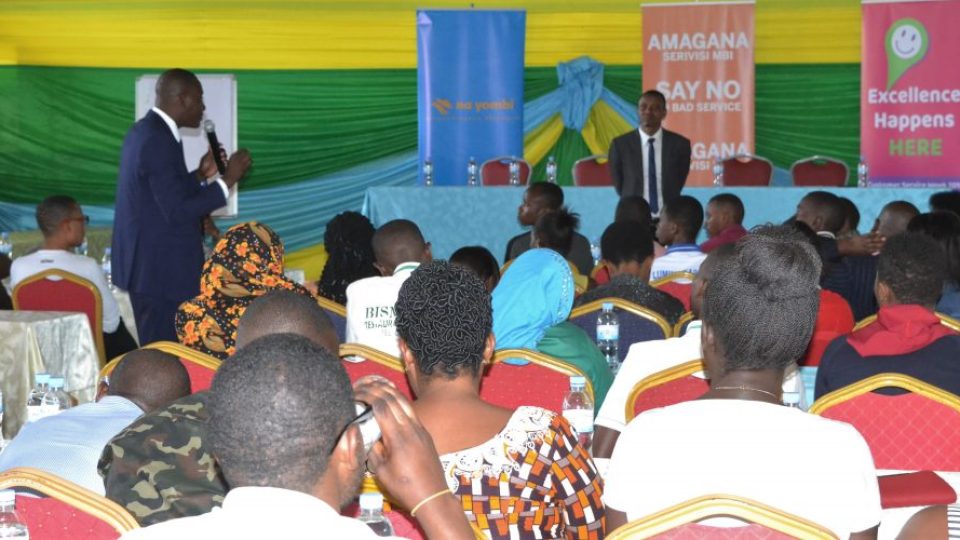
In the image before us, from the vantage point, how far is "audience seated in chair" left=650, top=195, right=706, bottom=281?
6109 mm

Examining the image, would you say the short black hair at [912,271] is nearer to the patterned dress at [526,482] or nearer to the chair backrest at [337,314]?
the patterned dress at [526,482]

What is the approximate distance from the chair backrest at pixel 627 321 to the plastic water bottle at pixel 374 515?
7.59ft

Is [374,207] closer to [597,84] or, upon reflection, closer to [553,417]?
[597,84]

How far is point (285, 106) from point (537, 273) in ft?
25.2

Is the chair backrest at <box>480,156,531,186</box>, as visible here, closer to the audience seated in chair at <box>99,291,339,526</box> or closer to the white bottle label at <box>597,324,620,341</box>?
the white bottle label at <box>597,324,620,341</box>

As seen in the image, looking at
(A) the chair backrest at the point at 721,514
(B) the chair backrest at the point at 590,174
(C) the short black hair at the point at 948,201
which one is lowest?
(A) the chair backrest at the point at 721,514

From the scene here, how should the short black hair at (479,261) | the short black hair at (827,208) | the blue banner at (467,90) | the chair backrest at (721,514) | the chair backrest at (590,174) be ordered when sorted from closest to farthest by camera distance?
1. the chair backrest at (721,514)
2. the short black hair at (479,261)
3. the short black hair at (827,208)
4. the chair backrest at (590,174)
5. the blue banner at (467,90)

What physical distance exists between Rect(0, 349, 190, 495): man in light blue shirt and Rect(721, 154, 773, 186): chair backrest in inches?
271

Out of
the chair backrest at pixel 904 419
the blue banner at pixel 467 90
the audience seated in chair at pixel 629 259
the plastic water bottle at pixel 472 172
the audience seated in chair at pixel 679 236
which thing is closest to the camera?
the chair backrest at pixel 904 419

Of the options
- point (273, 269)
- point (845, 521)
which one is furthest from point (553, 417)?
point (273, 269)

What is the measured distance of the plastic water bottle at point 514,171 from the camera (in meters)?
9.42

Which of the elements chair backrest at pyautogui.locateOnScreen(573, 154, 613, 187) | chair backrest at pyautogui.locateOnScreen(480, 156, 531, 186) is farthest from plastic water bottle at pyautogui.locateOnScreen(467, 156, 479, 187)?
chair backrest at pyautogui.locateOnScreen(573, 154, 613, 187)

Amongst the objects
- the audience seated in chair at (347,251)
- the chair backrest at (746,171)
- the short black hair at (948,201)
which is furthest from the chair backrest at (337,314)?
the chair backrest at (746,171)

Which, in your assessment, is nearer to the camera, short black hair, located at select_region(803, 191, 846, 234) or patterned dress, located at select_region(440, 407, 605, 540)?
→ patterned dress, located at select_region(440, 407, 605, 540)
